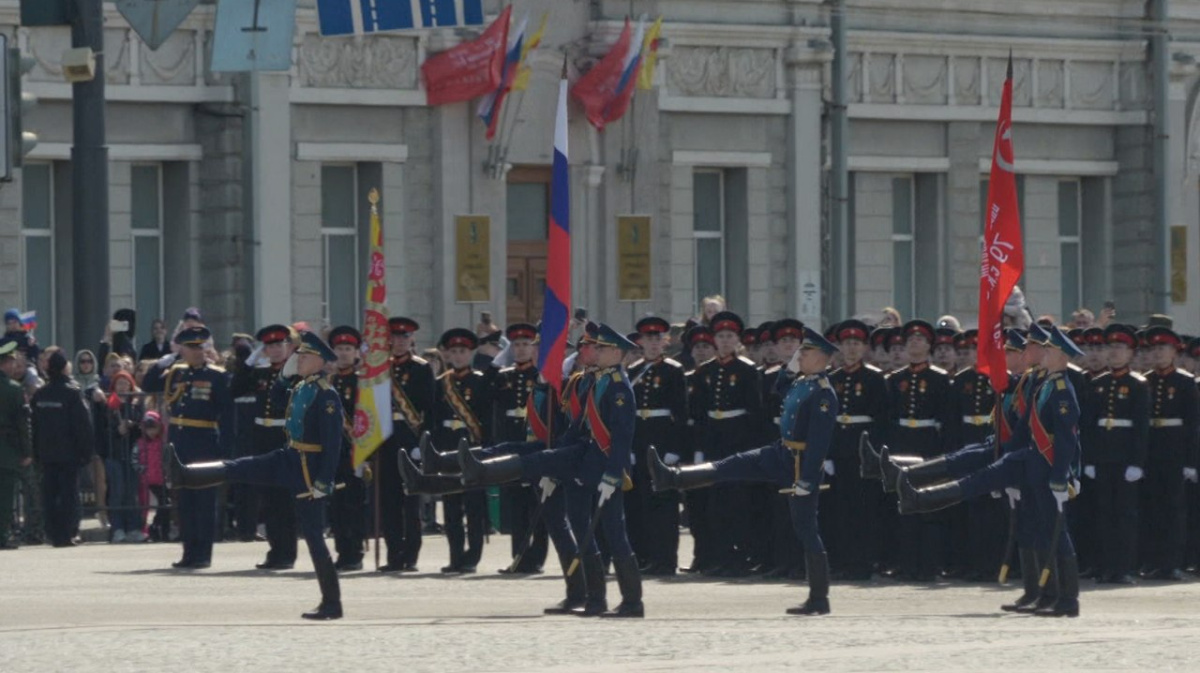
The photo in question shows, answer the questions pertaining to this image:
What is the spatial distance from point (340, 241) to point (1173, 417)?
15.4m

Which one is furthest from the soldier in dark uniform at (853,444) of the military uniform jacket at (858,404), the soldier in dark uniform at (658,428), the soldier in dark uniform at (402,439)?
the soldier in dark uniform at (402,439)

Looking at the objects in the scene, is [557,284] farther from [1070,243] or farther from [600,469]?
[1070,243]

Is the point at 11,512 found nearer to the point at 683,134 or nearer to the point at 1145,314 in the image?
the point at 683,134

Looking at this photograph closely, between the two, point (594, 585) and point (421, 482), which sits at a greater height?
point (421, 482)

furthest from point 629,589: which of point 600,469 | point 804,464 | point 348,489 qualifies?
point 348,489

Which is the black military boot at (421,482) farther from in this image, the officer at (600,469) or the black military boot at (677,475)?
the black military boot at (677,475)

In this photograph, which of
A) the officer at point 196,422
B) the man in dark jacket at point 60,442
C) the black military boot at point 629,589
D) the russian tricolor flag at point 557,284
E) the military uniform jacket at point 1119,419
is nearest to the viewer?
the black military boot at point 629,589

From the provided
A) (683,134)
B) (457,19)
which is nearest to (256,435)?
(457,19)

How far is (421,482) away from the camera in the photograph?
17.6 m

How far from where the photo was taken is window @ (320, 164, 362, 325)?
3400 centimetres

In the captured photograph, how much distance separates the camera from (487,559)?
2225cm

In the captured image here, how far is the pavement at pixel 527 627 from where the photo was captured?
46.3 ft

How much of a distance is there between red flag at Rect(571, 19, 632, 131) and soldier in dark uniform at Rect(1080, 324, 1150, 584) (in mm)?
15173

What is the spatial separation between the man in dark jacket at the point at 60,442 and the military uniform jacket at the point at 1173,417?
821 centimetres
